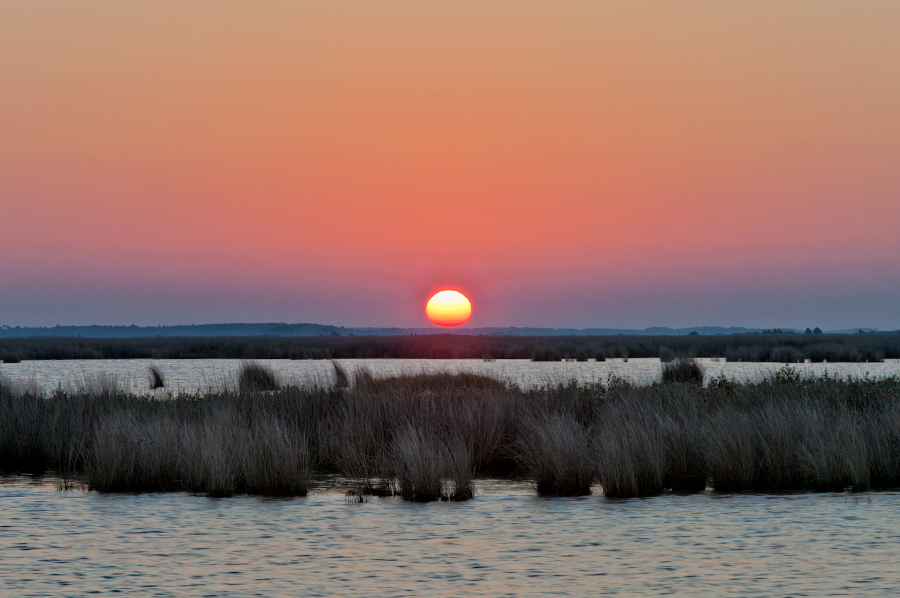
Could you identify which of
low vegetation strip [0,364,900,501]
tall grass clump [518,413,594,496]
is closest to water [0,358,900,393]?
low vegetation strip [0,364,900,501]

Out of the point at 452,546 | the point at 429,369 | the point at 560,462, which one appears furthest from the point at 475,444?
the point at 429,369

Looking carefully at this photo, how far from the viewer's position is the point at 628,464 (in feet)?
47.7

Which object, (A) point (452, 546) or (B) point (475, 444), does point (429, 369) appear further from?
(A) point (452, 546)

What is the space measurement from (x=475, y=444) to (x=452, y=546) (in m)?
7.30

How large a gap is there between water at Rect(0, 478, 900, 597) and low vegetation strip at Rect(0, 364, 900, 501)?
567mm

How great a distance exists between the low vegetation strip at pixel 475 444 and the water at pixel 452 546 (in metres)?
0.57

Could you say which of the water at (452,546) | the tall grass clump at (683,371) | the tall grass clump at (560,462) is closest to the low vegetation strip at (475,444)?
the tall grass clump at (560,462)

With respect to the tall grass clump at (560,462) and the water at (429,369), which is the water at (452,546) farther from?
the water at (429,369)

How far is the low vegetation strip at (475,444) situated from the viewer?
48.5ft

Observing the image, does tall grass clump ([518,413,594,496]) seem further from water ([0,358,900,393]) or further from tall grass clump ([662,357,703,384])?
tall grass clump ([662,357,703,384])

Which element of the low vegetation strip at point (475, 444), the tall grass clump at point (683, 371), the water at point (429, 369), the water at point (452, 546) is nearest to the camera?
the water at point (452, 546)

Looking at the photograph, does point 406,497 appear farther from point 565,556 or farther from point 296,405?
point 296,405

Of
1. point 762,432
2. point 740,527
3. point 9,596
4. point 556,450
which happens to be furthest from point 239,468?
point 762,432

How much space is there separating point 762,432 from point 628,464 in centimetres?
301
